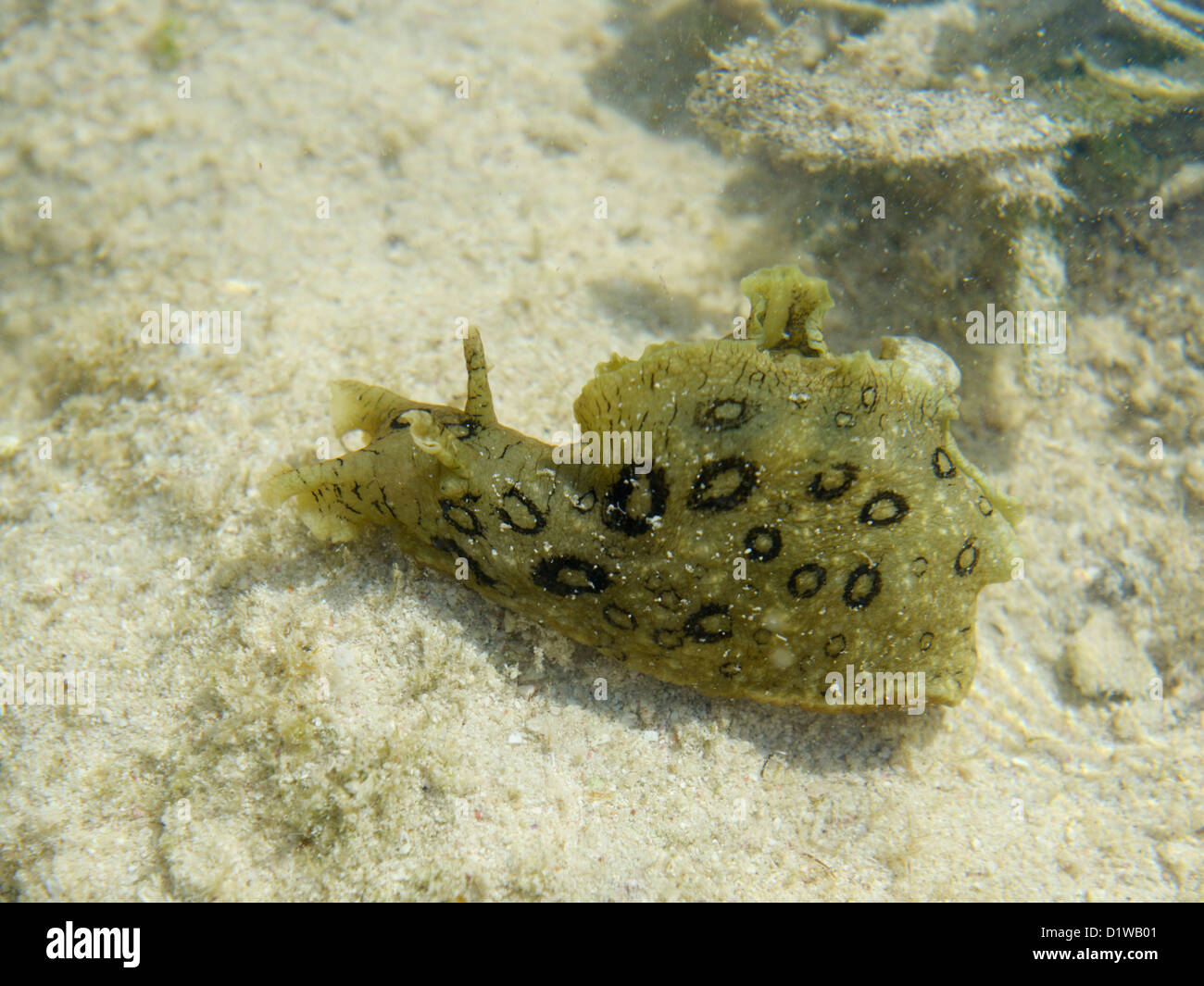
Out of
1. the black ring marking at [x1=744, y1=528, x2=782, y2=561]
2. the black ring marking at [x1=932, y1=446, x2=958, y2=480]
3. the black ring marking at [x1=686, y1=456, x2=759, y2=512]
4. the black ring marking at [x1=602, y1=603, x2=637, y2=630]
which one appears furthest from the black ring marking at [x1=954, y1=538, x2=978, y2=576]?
the black ring marking at [x1=602, y1=603, x2=637, y2=630]

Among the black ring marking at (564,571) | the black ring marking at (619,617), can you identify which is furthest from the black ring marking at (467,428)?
the black ring marking at (619,617)

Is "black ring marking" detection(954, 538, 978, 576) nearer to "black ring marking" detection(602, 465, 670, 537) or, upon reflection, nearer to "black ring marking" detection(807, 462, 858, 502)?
"black ring marking" detection(807, 462, 858, 502)

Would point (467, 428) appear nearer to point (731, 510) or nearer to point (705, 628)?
point (731, 510)

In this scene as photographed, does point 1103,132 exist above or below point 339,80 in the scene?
below

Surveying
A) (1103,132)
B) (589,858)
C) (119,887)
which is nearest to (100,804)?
(119,887)

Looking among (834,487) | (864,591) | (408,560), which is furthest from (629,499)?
(408,560)
